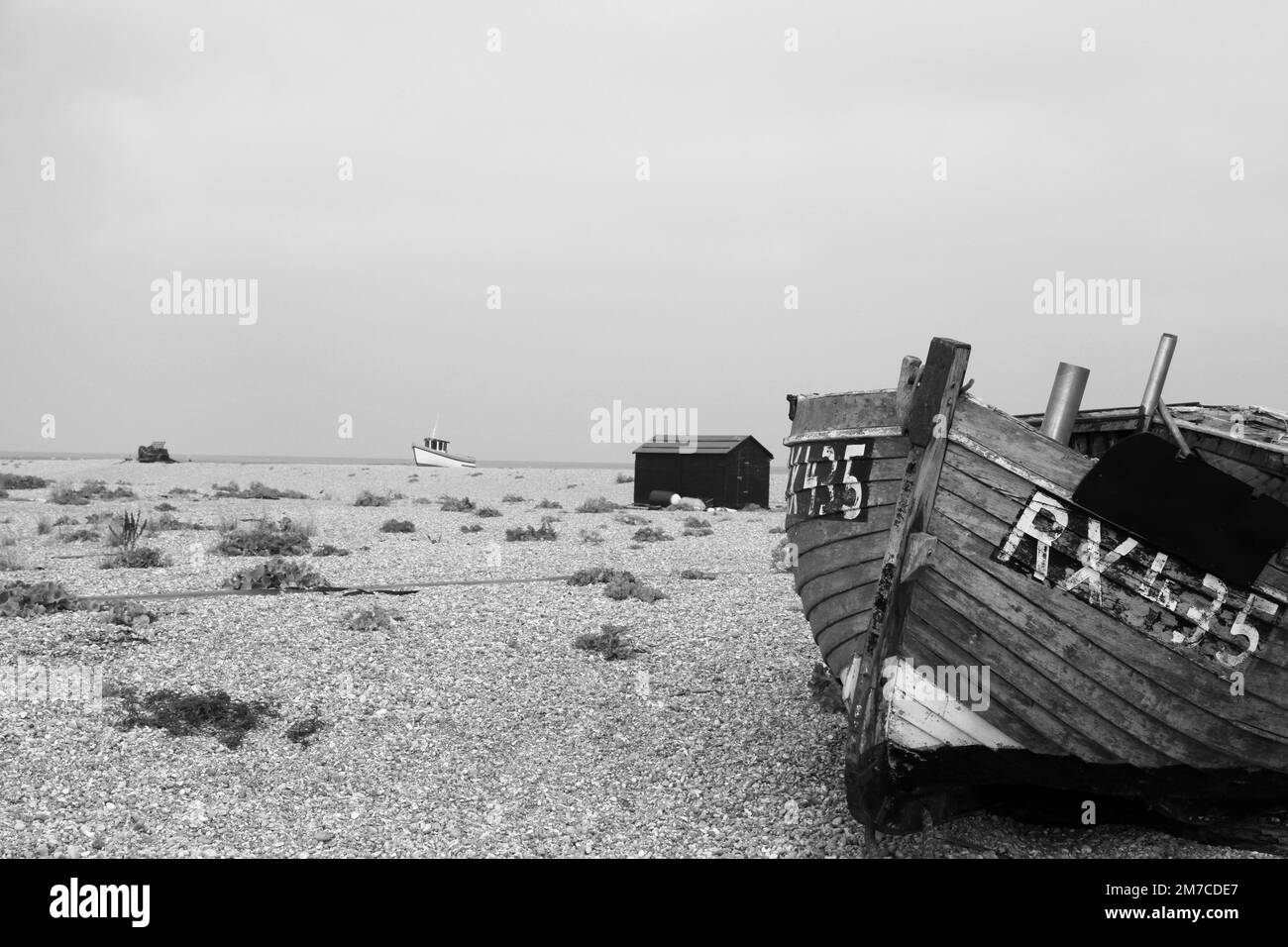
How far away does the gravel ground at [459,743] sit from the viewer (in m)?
6.81

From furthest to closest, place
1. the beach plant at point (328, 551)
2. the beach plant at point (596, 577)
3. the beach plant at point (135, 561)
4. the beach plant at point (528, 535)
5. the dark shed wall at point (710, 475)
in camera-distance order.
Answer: the dark shed wall at point (710, 475) → the beach plant at point (528, 535) → the beach plant at point (328, 551) → the beach plant at point (135, 561) → the beach plant at point (596, 577)

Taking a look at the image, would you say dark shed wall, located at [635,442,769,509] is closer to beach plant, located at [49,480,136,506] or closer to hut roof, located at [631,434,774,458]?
hut roof, located at [631,434,774,458]

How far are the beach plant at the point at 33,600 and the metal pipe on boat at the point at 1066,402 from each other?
36.3 feet

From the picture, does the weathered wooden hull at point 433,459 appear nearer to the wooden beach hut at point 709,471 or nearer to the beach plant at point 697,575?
the wooden beach hut at point 709,471

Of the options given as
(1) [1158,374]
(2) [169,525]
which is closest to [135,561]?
(2) [169,525]

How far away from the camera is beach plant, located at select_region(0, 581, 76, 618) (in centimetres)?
1170

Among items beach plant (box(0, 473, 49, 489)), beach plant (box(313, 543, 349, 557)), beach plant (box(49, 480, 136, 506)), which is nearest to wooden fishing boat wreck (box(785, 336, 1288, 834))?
beach plant (box(313, 543, 349, 557))

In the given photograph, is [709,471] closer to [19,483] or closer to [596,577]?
[596,577]

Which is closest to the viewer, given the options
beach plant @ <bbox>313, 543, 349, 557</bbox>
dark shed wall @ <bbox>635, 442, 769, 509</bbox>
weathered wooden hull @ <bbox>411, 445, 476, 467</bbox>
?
beach plant @ <bbox>313, 543, 349, 557</bbox>

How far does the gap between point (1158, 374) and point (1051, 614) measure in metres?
2.24

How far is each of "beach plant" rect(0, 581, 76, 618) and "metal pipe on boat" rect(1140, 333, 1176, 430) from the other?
11.7 meters

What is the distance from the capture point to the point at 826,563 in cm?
714

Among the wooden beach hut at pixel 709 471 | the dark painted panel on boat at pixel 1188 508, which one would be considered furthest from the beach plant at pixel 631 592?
the wooden beach hut at pixel 709 471

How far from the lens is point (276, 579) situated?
575 inches
